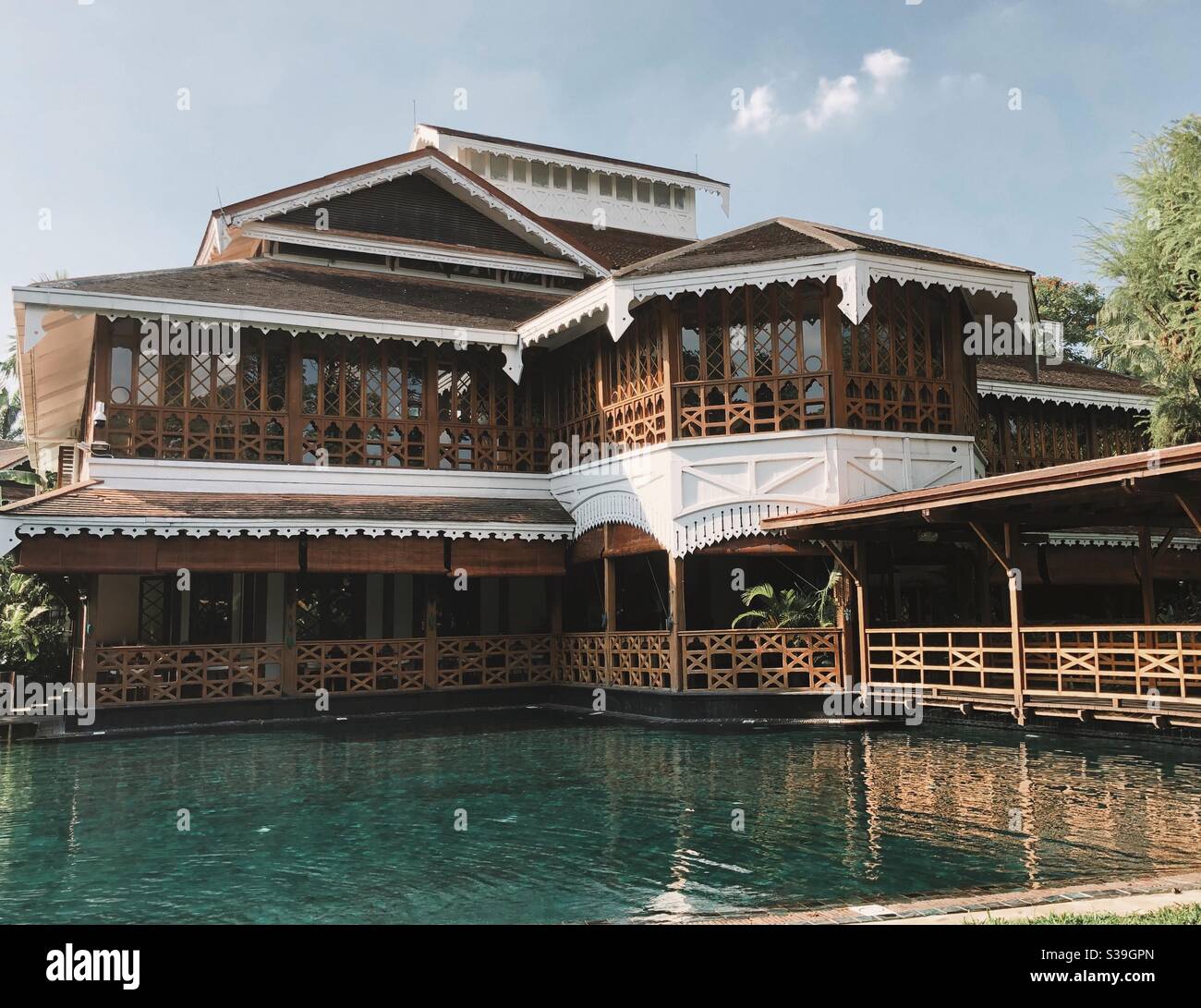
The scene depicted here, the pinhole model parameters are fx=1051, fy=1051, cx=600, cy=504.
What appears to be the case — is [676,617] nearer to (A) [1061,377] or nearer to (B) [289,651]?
(B) [289,651]

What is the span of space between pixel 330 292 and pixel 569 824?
44.4ft

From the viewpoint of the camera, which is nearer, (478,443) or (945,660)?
(945,660)

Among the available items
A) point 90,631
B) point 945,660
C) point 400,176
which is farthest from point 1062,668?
point 400,176

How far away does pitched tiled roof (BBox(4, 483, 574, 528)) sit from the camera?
52.1 ft

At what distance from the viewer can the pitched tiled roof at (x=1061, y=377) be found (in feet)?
73.9

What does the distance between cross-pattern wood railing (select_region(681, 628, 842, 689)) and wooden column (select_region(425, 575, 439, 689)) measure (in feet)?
15.8

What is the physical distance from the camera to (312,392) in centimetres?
1906

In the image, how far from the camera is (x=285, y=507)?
17.5m

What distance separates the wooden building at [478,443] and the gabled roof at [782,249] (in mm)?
92

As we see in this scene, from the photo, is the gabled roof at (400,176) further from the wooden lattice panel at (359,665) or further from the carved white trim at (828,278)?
the wooden lattice panel at (359,665)

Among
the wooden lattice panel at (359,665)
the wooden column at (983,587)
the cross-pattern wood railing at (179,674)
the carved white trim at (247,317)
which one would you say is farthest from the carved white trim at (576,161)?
the wooden column at (983,587)
